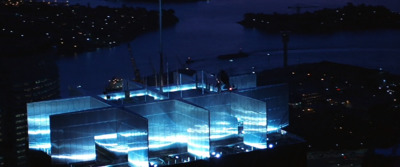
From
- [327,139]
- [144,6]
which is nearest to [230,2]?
[144,6]

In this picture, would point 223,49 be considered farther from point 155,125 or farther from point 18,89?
point 155,125

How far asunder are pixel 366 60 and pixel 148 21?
593 cm

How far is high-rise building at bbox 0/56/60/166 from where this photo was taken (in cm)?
1126

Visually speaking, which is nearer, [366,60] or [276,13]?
[366,60]

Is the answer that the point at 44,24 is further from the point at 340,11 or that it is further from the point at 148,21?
the point at 340,11

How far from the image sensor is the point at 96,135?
3152mm

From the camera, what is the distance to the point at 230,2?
20781 mm

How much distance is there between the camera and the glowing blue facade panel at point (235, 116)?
3.51 meters

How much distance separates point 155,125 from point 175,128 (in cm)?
12

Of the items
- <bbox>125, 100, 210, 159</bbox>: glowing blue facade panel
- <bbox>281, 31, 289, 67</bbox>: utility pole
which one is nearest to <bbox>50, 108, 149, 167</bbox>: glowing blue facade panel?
<bbox>125, 100, 210, 159</bbox>: glowing blue facade panel

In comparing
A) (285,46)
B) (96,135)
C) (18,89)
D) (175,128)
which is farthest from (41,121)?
(285,46)

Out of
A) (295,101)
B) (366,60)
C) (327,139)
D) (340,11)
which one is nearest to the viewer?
(327,139)

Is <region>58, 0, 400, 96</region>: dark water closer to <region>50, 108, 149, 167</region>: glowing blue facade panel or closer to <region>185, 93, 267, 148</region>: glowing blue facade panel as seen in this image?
<region>185, 93, 267, 148</region>: glowing blue facade panel

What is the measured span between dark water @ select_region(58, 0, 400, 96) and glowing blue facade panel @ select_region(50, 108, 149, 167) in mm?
7037
